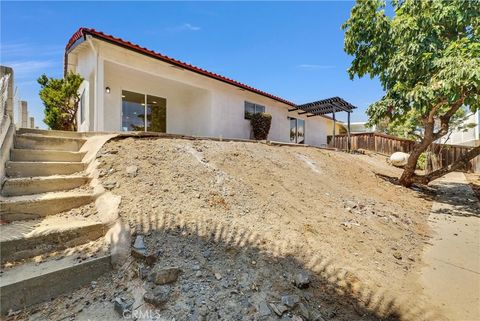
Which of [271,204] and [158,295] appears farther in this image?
[271,204]

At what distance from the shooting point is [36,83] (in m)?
7.82

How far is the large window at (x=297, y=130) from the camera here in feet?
48.9

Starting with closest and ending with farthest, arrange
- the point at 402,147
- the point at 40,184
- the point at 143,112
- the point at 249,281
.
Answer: the point at 249,281, the point at 40,184, the point at 143,112, the point at 402,147

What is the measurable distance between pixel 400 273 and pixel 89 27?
27.7 ft

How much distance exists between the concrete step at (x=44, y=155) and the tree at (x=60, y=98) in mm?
4163

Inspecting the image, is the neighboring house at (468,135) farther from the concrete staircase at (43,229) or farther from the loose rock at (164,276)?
the concrete staircase at (43,229)

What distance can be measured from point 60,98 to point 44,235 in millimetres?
6475

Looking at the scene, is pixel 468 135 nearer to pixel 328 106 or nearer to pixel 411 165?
pixel 328 106

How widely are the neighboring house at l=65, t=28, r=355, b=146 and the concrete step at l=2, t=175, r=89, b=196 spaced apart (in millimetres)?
3699

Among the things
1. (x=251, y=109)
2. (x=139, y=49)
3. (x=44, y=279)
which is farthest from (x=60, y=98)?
(x=251, y=109)

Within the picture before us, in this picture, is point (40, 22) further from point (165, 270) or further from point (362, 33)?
point (362, 33)

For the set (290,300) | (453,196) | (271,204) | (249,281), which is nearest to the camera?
(290,300)

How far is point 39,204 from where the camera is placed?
120 inches

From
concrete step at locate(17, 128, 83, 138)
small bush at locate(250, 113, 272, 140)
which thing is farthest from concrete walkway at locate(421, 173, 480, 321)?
small bush at locate(250, 113, 272, 140)
